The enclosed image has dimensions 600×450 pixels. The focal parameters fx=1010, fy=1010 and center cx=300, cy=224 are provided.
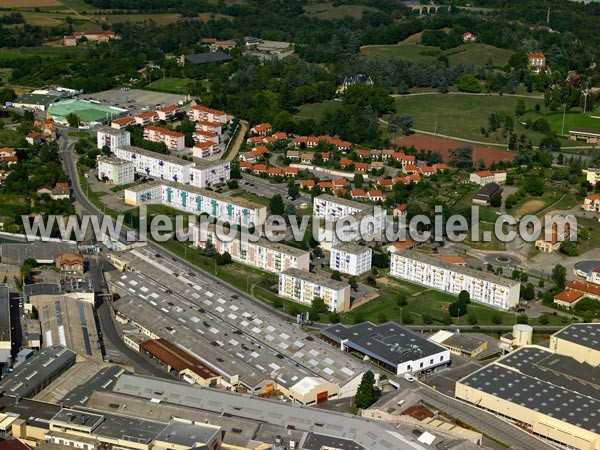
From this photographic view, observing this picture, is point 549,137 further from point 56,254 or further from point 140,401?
point 140,401

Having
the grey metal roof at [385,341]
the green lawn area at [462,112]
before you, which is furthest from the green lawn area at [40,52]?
the grey metal roof at [385,341]

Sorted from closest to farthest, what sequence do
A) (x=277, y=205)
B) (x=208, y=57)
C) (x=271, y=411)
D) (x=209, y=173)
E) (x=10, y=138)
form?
(x=271, y=411) < (x=277, y=205) < (x=209, y=173) < (x=10, y=138) < (x=208, y=57)

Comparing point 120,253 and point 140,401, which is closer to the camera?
point 140,401

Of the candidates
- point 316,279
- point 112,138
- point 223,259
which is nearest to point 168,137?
point 112,138

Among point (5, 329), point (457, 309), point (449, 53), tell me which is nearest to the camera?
point (5, 329)

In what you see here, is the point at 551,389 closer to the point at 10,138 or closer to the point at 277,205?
the point at 277,205

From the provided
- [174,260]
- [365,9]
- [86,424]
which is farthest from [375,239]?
[365,9]
